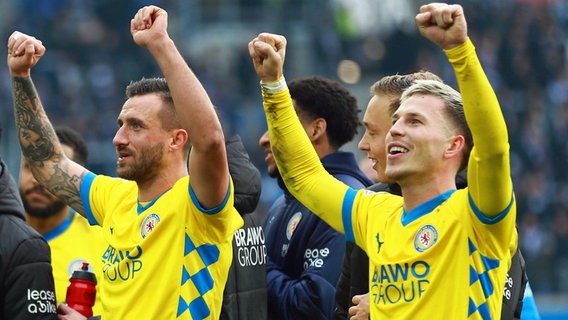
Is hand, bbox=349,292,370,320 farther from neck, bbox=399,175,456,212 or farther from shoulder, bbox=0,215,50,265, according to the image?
shoulder, bbox=0,215,50,265

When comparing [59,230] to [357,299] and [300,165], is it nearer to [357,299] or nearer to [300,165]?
[300,165]

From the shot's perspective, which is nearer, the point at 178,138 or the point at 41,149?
the point at 178,138

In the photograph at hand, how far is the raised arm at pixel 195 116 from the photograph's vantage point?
4047 millimetres

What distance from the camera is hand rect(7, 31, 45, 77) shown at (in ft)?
15.2

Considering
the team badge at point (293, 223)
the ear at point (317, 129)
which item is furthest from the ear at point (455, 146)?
the ear at point (317, 129)

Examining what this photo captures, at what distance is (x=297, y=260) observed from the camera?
5254 millimetres

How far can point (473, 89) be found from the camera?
344cm

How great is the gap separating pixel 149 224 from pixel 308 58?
14699 mm

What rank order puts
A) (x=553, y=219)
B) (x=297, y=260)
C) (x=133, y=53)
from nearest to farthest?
1. (x=297, y=260)
2. (x=553, y=219)
3. (x=133, y=53)

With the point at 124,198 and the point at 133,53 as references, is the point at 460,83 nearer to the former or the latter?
the point at 124,198

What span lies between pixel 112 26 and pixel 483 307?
16.0 m

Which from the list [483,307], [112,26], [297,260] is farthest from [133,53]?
[483,307]

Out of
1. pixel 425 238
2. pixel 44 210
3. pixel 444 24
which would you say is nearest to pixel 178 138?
pixel 425 238

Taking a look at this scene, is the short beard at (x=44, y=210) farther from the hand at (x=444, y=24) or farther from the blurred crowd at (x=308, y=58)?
the blurred crowd at (x=308, y=58)
